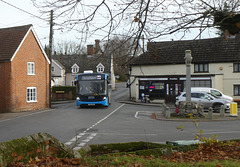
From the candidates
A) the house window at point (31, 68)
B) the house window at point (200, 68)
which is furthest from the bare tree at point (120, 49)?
the house window at point (200, 68)

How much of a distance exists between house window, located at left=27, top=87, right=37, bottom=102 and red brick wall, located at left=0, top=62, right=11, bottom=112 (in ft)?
8.77

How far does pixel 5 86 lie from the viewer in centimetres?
2489

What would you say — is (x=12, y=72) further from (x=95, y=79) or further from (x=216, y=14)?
(x=216, y=14)

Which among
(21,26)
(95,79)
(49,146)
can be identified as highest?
(21,26)

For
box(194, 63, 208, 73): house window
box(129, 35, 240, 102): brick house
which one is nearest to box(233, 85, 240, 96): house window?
box(129, 35, 240, 102): brick house

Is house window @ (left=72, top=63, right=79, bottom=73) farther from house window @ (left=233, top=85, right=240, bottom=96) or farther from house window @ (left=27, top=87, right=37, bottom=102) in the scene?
house window @ (left=233, top=85, right=240, bottom=96)

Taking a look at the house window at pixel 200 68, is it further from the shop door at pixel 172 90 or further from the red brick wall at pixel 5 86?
the red brick wall at pixel 5 86

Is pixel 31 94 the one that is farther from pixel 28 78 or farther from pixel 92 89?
pixel 92 89

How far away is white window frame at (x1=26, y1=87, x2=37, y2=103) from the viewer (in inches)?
1078

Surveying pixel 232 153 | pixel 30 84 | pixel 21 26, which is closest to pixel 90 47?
pixel 232 153

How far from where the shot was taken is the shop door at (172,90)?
109ft

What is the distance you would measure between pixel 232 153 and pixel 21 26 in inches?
1049

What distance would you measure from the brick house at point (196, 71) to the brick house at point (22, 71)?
11.4 meters

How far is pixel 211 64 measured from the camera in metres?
32.6
